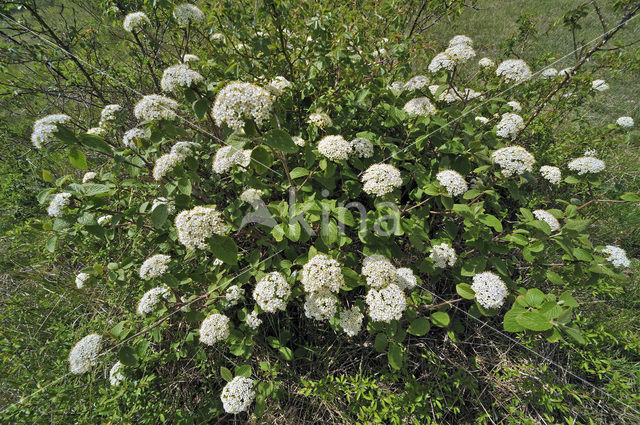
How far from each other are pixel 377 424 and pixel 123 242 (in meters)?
3.15

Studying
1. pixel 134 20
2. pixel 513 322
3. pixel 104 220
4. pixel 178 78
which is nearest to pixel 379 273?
pixel 513 322

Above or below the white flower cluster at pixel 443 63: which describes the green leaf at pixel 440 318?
below

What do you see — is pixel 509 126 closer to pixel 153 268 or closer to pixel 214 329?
pixel 214 329

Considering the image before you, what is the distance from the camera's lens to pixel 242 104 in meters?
1.54

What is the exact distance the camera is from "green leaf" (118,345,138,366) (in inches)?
71.9

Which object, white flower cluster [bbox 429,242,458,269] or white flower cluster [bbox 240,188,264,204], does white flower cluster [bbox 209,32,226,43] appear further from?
white flower cluster [bbox 429,242,458,269]

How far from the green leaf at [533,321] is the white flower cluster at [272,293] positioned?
1.45m

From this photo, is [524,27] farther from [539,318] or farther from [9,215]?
[9,215]

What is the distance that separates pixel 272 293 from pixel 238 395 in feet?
2.53

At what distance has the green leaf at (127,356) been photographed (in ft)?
5.99

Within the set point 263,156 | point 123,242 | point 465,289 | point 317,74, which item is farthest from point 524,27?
point 123,242

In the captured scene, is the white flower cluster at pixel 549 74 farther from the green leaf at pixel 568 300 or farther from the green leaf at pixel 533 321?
the green leaf at pixel 533 321

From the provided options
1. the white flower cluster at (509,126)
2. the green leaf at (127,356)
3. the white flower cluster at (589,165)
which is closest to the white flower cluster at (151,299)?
the green leaf at (127,356)

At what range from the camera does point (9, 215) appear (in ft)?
11.5
